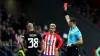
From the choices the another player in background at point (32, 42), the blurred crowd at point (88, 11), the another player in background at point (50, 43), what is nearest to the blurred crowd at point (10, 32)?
the blurred crowd at point (88, 11)

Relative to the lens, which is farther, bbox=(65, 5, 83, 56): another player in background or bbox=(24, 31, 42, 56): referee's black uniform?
bbox=(24, 31, 42, 56): referee's black uniform

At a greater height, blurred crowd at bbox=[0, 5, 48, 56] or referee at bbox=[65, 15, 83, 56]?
referee at bbox=[65, 15, 83, 56]

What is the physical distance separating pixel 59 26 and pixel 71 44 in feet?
38.4

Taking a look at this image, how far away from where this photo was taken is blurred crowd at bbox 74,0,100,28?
24.8m

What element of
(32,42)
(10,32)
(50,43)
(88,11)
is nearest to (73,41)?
(50,43)

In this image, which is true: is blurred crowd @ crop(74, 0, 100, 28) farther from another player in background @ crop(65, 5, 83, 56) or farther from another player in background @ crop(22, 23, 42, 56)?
another player in background @ crop(65, 5, 83, 56)

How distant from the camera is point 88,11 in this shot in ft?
→ 83.0

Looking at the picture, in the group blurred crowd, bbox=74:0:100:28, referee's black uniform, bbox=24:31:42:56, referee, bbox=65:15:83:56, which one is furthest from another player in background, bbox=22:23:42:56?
blurred crowd, bbox=74:0:100:28

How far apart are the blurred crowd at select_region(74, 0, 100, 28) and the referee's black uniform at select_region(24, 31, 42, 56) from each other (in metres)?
12.0

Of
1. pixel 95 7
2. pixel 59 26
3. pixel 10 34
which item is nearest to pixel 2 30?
pixel 10 34

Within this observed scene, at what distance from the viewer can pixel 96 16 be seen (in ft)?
82.8

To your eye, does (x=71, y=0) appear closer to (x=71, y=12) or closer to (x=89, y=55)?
(x=71, y=12)

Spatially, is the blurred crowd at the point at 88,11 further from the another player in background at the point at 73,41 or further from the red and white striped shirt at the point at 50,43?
the another player in background at the point at 73,41

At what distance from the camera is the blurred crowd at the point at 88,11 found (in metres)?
24.8
